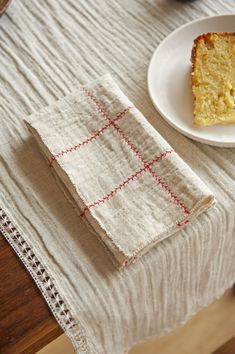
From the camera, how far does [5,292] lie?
63 cm

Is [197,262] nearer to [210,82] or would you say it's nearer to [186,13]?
[210,82]

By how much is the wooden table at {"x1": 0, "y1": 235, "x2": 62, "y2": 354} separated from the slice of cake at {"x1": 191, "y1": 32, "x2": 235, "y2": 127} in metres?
0.31

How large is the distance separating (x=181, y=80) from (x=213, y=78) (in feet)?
0.20

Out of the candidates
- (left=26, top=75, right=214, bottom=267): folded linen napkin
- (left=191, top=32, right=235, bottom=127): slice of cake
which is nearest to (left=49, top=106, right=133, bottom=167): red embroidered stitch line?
(left=26, top=75, right=214, bottom=267): folded linen napkin

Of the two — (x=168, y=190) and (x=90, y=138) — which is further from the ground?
(x=90, y=138)

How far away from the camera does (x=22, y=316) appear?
1.99 feet

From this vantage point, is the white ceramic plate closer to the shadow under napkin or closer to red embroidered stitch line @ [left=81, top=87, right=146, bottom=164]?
red embroidered stitch line @ [left=81, top=87, right=146, bottom=164]

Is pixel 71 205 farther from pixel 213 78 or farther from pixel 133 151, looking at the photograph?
pixel 213 78

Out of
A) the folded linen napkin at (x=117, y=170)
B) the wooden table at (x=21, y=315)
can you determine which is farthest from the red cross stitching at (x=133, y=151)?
the wooden table at (x=21, y=315)

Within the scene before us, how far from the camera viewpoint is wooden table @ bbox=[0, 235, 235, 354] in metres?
0.59

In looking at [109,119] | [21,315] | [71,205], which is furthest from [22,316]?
[109,119]

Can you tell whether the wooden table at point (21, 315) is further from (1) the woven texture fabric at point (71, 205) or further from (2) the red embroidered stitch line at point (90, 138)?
(2) the red embroidered stitch line at point (90, 138)

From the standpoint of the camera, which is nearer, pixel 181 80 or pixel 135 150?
pixel 135 150

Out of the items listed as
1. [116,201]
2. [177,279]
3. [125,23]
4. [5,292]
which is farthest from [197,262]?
[125,23]
